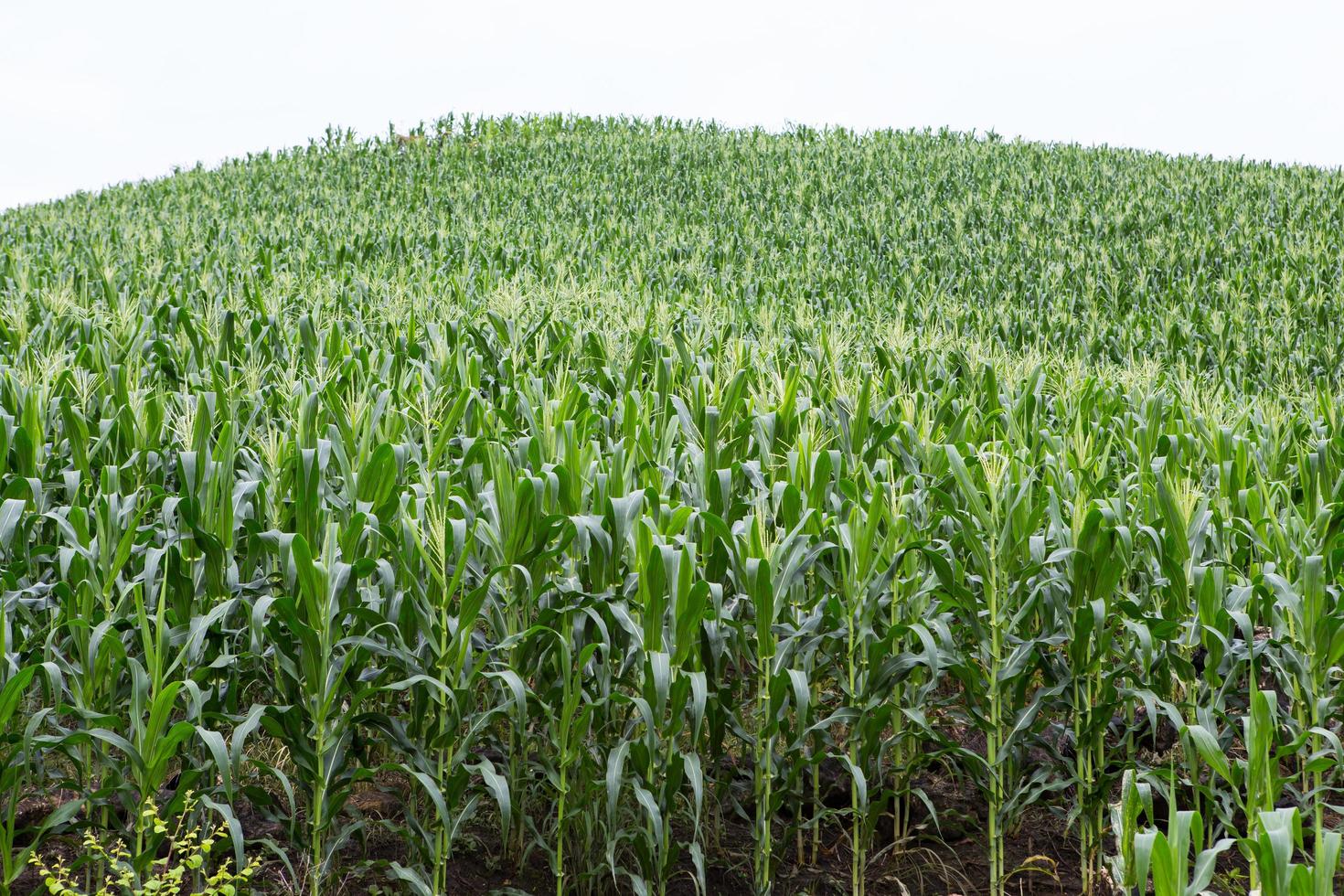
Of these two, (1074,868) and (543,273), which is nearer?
(1074,868)

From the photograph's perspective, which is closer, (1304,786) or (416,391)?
(1304,786)

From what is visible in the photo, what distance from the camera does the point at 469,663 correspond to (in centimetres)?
380

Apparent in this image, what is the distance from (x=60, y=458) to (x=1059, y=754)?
4.92 m

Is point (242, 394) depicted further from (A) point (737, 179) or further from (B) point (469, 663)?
(A) point (737, 179)

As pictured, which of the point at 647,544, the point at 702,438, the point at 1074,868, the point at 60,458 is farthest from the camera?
the point at 702,438

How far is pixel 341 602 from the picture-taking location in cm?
382

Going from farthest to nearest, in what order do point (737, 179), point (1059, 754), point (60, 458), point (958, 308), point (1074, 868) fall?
1. point (737, 179)
2. point (958, 308)
3. point (60, 458)
4. point (1074, 868)
5. point (1059, 754)

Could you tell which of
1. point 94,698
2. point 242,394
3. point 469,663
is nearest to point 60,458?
point 242,394

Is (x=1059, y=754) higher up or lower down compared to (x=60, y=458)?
lower down

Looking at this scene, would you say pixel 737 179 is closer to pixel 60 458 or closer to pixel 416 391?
pixel 416 391

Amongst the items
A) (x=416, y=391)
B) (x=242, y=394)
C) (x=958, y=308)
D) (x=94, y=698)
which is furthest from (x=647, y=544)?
(x=958, y=308)

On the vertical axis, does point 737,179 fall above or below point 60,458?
above

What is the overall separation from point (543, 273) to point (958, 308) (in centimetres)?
557

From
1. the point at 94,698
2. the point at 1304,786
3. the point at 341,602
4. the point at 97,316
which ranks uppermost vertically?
the point at 97,316
